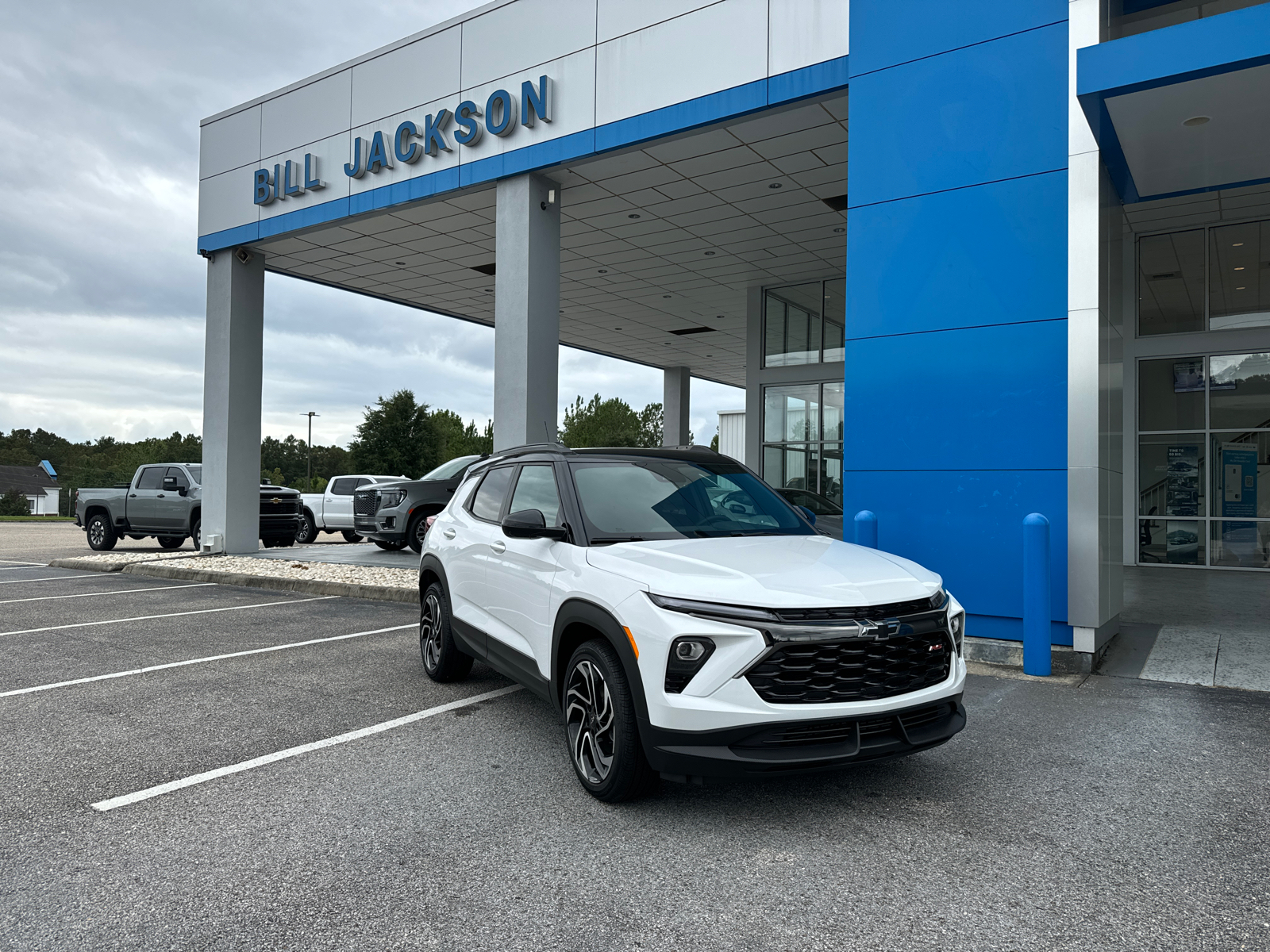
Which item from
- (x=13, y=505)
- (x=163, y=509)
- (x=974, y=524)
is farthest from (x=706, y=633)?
(x=13, y=505)

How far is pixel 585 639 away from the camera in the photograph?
13.1 feet

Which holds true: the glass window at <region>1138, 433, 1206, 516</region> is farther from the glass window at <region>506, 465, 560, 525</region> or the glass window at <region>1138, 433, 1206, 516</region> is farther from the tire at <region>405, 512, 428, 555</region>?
the glass window at <region>506, 465, 560, 525</region>

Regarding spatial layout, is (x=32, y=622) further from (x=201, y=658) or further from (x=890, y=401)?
(x=890, y=401)

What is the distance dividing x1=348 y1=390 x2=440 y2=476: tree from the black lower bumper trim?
58.1 metres

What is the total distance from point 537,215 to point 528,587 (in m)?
7.96

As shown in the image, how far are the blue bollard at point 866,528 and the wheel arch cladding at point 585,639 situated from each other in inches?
159

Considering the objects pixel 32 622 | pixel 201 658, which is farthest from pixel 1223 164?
pixel 32 622

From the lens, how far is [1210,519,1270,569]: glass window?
13750mm

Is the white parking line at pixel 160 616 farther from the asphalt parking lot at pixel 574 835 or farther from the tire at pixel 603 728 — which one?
the tire at pixel 603 728

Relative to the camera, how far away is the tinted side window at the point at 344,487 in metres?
23.2

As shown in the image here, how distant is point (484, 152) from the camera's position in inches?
454

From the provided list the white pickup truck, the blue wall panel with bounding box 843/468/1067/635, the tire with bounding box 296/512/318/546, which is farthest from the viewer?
the white pickup truck

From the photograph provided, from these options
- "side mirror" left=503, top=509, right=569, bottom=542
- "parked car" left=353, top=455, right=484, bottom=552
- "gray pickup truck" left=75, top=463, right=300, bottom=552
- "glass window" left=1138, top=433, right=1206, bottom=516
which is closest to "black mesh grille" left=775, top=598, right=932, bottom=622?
"side mirror" left=503, top=509, right=569, bottom=542

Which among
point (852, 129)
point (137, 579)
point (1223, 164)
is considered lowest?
point (137, 579)
